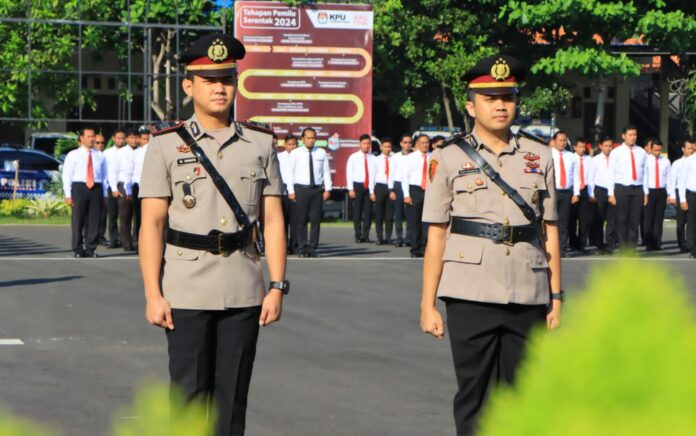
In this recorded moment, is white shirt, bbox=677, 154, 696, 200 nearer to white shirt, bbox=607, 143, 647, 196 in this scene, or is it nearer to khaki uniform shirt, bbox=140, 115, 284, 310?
white shirt, bbox=607, 143, 647, 196

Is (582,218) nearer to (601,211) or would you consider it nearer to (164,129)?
(601,211)

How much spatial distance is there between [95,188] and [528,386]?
61.2ft

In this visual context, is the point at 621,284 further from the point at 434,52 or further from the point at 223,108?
the point at 434,52

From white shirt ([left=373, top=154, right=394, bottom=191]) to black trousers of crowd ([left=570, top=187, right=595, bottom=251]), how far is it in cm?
361

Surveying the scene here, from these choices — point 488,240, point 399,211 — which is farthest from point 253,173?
point 399,211

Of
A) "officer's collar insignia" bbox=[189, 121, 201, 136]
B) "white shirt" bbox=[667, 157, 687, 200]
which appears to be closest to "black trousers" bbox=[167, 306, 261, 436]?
"officer's collar insignia" bbox=[189, 121, 201, 136]

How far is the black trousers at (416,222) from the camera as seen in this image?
2037 centimetres

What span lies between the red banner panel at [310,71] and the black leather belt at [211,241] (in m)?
22.6

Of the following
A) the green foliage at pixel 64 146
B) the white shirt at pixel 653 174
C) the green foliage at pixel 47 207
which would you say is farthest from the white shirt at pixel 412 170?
the green foliage at pixel 64 146

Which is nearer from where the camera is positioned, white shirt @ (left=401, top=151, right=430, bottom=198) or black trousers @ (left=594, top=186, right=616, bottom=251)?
white shirt @ (left=401, top=151, right=430, bottom=198)

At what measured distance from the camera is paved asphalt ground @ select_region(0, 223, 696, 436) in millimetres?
7293

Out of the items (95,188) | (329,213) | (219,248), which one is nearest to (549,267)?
(219,248)

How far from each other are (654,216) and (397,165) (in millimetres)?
4742

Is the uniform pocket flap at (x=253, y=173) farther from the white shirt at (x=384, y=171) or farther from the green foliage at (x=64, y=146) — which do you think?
the green foliage at (x=64, y=146)
